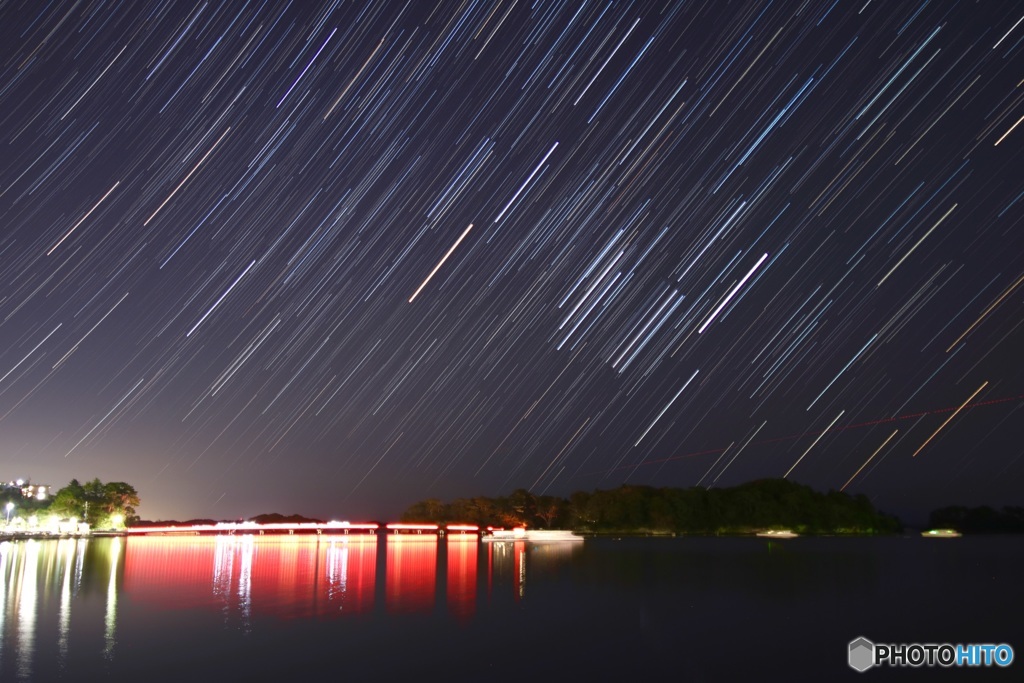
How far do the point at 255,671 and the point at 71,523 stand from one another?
102 metres

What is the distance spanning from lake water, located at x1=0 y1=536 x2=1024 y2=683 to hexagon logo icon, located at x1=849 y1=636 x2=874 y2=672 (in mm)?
259

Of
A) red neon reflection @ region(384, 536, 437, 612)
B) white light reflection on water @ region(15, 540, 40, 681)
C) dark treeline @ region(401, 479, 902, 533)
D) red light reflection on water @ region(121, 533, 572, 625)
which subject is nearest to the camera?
white light reflection on water @ region(15, 540, 40, 681)

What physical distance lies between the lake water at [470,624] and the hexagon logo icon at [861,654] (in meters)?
0.26

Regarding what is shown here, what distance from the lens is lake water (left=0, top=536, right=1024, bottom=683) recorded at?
48.4 ft

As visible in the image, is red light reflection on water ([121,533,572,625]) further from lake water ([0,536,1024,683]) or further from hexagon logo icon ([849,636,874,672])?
hexagon logo icon ([849,636,874,672])

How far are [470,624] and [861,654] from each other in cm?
905

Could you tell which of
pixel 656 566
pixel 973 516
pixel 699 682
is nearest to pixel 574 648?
pixel 699 682

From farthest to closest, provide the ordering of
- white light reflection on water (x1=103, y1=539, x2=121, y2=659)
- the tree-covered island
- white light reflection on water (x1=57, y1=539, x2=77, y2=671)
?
the tree-covered island < white light reflection on water (x1=103, y1=539, x2=121, y2=659) < white light reflection on water (x1=57, y1=539, x2=77, y2=671)

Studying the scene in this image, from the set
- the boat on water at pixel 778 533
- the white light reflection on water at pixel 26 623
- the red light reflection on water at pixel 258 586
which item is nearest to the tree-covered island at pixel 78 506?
the red light reflection on water at pixel 258 586

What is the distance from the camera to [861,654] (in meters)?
17.6

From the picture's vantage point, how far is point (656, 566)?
153ft

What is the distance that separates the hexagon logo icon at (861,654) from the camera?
16314 mm

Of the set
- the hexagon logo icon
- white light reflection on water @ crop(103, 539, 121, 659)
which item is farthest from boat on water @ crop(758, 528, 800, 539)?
the hexagon logo icon

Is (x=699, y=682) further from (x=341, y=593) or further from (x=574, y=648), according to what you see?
(x=341, y=593)
